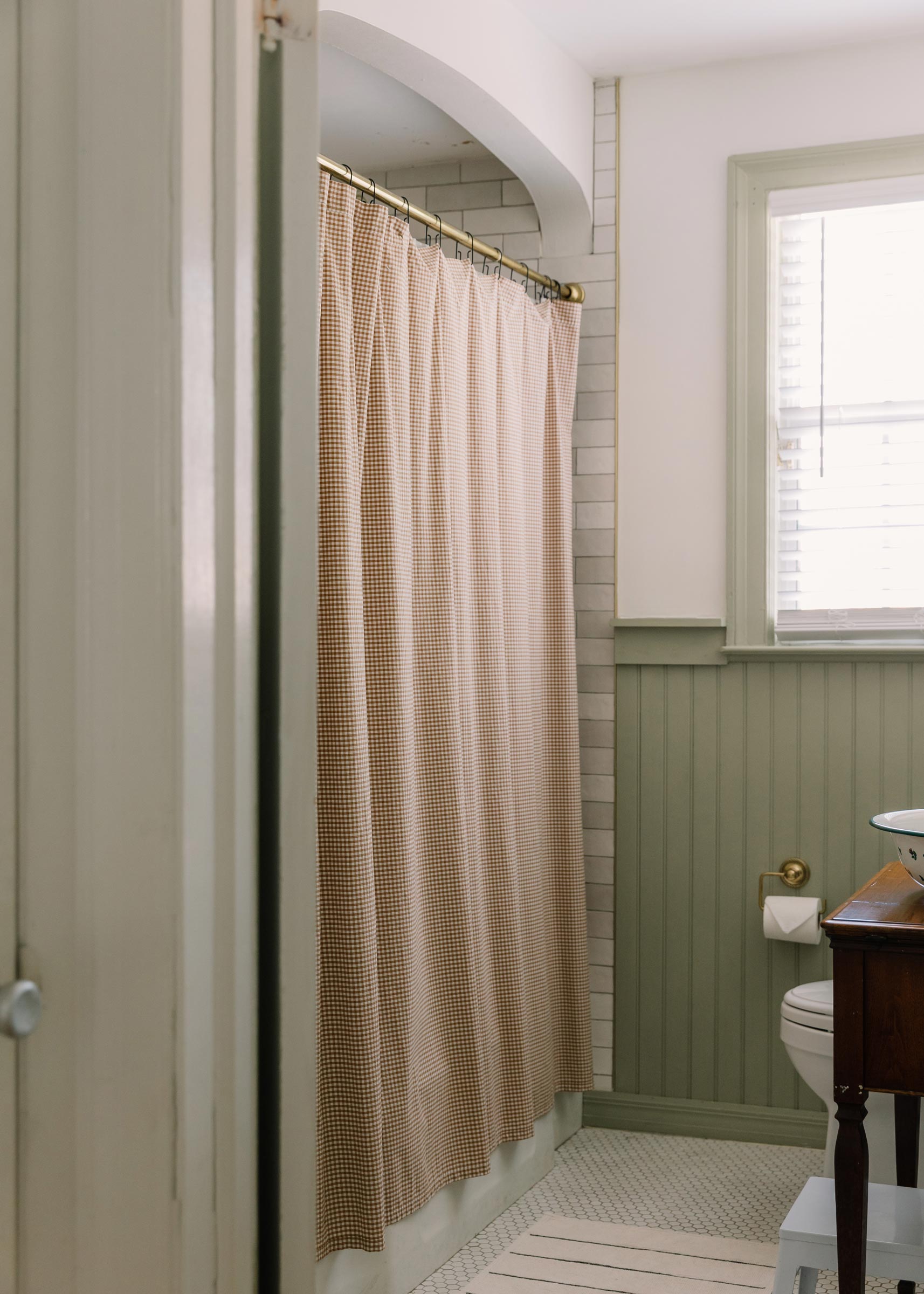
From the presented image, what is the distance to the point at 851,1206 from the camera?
188 centimetres

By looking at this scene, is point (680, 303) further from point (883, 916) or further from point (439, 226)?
point (883, 916)

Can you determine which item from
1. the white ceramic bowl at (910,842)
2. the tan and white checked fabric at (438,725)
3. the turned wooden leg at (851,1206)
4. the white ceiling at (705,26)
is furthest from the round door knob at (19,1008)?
the white ceiling at (705,26)

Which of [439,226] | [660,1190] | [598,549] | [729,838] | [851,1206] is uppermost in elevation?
[439,226]

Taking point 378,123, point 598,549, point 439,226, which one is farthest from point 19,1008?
point 378,123

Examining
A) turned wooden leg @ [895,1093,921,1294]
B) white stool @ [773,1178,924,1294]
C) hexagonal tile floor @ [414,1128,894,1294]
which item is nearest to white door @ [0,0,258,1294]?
white stool @ [773,1178,924,1294]

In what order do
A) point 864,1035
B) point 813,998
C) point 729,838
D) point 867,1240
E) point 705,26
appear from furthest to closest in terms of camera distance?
point 729,838 < point 705,26 < point 813,998 < point 867,1240 < point 864,1035

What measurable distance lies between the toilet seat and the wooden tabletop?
0.52 m

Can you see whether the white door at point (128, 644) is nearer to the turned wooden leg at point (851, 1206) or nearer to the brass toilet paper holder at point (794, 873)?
the turned wooden leg at point (851, 1206)

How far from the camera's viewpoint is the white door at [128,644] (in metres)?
0.78

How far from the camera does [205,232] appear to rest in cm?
78

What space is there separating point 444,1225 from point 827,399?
6.91 ft

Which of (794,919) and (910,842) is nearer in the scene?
(910,842)

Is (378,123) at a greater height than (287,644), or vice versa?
(378,123)

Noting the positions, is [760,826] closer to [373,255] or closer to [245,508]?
[373,255]
